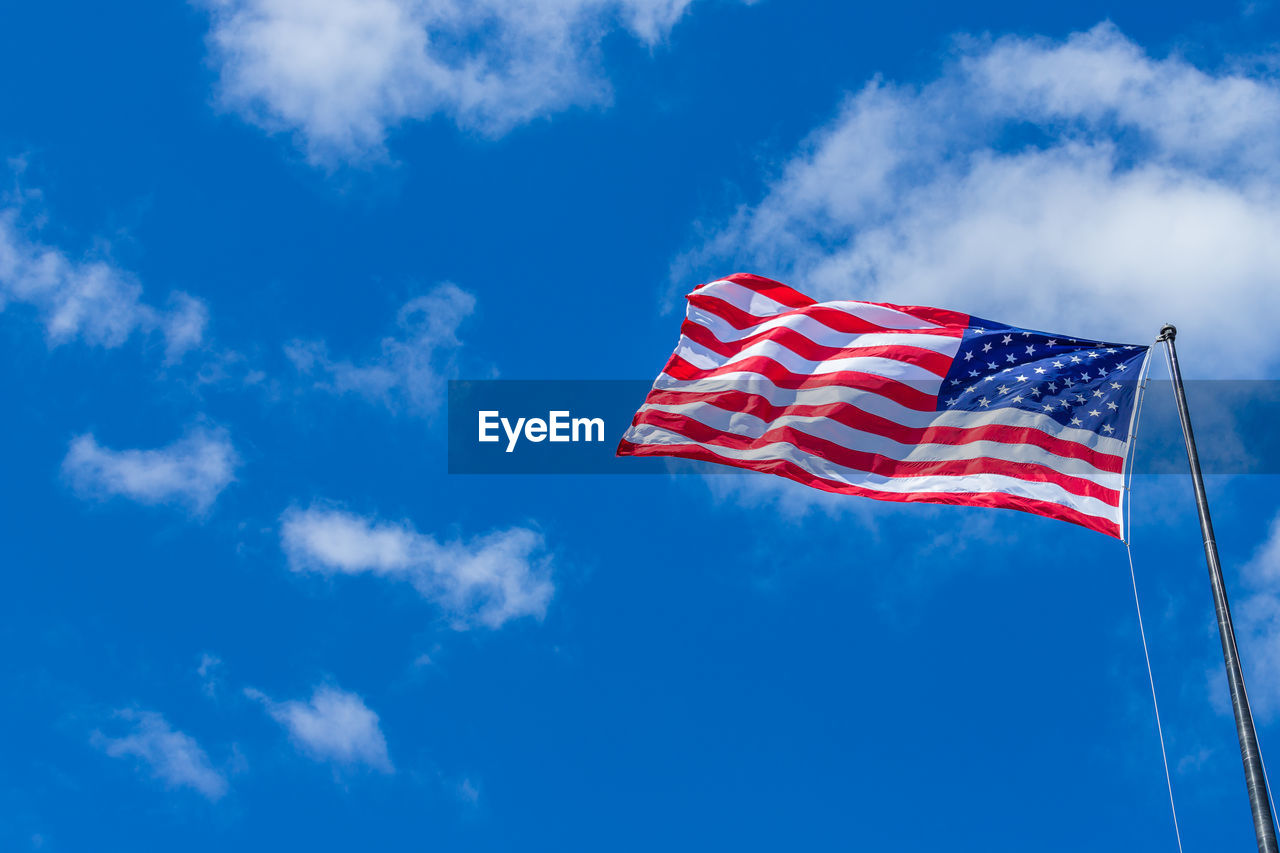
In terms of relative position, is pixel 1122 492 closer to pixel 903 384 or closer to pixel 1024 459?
pixel 1024 459

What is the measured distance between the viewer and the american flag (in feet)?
70.0

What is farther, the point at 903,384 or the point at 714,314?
the point at 714,314

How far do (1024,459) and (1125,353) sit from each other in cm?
264

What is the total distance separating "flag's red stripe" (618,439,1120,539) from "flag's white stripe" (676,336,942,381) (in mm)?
2273

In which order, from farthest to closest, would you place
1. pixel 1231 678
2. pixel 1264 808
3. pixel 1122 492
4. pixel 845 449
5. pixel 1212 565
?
1. pixel 845 449
2. pixel 1122 492
3. pixel 1212 565
4. pixel 1231 678
5. pixel 1264 808

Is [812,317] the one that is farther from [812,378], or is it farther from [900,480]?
[900,480]

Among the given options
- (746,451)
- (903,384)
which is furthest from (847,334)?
(746,451)

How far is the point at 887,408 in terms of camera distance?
24.0 metres

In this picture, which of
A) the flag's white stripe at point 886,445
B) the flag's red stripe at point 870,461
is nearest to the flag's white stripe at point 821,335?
the flag's white stripe at point 886,445

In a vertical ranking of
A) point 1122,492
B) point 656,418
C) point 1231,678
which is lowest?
point 1231,678

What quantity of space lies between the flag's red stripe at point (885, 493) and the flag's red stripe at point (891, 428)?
3.52 feet

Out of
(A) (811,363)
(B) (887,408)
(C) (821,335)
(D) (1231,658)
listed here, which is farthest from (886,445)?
(D) (1231,658)

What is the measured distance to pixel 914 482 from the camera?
22812 millimetres

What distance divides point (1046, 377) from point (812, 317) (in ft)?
17.8
